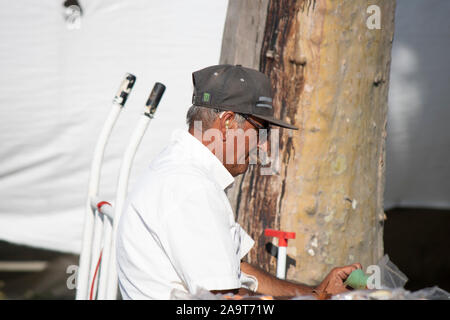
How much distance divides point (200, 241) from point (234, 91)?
0.40 meters

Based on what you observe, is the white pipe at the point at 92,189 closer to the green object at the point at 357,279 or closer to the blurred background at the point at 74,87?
the green object at the point at 357,279

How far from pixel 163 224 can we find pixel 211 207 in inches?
4.4

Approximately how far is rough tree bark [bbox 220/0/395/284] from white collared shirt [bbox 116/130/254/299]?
0.76m

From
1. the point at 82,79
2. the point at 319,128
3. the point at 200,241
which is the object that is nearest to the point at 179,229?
the point at 200,241

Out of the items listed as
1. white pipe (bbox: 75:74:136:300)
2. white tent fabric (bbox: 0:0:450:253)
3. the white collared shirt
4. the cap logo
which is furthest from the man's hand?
white tent fabric (bbox: 0:0:450:253)

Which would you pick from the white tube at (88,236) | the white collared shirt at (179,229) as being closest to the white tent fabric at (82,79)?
the white tube at (88,236)

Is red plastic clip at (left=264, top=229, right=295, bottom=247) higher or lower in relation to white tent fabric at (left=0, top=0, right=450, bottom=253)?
lower

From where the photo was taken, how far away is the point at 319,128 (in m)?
2.07

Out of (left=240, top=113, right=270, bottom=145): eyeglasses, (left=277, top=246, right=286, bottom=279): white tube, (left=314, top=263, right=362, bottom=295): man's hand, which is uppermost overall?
(left=240, top=113, right=270, bottom=145): eyeglasses

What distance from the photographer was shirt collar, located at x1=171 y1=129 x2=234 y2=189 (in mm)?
1339

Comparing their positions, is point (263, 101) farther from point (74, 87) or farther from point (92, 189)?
point (74, 87)

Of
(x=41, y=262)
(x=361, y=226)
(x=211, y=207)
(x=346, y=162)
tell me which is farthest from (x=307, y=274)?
(x=41, y=262)

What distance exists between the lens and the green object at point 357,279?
1406 millimetres

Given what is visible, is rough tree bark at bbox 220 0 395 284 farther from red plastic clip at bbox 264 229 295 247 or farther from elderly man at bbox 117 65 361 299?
elderly man at bbox 117 65 361 299
